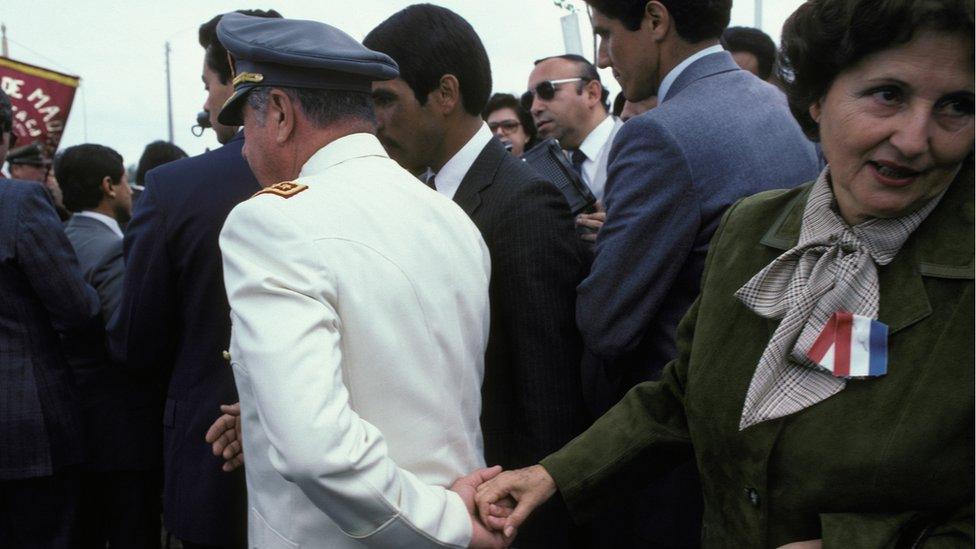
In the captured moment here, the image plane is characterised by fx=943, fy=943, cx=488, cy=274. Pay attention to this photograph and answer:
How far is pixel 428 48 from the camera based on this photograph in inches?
113

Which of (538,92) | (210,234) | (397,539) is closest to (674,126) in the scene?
(397,539)

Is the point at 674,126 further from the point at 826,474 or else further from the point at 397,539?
the point at 397,539

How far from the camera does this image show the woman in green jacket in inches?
57.1

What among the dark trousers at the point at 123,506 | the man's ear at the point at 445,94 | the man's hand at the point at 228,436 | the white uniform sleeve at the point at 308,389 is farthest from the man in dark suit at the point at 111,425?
the white uniform sleeve at the point at 308,389

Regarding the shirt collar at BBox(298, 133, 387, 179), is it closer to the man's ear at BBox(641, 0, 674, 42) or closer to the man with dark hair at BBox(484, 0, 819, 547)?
the man with dark hair at BBox(484, 0, 819, 547)

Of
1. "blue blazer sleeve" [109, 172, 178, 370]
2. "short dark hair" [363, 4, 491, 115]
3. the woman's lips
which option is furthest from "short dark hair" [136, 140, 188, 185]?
the woman's lips

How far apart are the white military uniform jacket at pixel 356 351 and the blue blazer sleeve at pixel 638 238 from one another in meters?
0.40

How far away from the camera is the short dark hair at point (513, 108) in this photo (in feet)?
24.5

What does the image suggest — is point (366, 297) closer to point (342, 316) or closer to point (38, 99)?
point (342, 316)

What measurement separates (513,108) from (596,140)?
1813 millimetres

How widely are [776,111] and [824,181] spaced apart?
2.64 ft

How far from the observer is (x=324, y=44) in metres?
2.07

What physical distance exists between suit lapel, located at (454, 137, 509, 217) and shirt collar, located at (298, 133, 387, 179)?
694mm

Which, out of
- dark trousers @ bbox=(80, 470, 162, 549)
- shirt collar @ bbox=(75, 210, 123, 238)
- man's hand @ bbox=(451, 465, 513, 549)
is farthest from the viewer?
shirt collar @ bbox=(75, 210, 123, 238)
